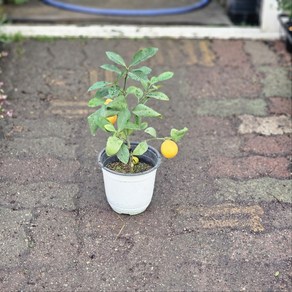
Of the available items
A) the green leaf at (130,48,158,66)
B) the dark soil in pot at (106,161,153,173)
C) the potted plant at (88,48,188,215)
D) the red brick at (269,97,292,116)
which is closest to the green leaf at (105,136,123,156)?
the potted plant at (88,48,188,215)

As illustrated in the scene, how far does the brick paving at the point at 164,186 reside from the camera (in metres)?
2.43

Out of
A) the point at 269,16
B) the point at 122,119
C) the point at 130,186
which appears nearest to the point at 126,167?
the point at 130,186

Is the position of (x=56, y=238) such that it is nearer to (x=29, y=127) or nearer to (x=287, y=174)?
(x=29, y=127)

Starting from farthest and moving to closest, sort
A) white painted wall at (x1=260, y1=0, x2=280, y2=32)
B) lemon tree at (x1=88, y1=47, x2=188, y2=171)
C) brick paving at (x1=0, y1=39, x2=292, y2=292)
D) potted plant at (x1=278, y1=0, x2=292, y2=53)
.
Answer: white painted wall at (x1=260, y1=0, x2=280, y2=32) → potted plant at (x1=278, y1=0, x2=292, y2=53) → lemon tree at (x1=88, y1=47, x2=188, y2=171) → brick paving at (x1=0, y1=39, x2=292, y2=292)

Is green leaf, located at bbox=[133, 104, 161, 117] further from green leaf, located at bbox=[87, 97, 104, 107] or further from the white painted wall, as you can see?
the white painted wall

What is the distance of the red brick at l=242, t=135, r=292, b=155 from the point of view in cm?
330

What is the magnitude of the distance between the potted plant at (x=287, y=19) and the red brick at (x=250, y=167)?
4.13 feet

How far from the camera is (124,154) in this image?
258cm

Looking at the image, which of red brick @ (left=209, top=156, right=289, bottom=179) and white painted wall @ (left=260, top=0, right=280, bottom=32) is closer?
red brick @ (left=209, top=156, right=289, bottom=179)

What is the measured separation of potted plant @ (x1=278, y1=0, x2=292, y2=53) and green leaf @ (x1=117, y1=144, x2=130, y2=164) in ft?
6.51

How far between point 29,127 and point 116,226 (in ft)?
3.42

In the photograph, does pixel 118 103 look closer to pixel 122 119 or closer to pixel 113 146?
pixel 122 119

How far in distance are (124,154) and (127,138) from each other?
0.11 meters

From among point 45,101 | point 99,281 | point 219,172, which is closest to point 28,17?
point 45,101
